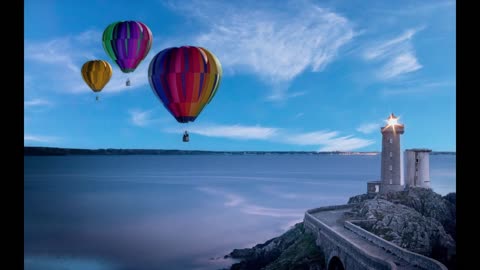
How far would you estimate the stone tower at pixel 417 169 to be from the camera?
29.3 m

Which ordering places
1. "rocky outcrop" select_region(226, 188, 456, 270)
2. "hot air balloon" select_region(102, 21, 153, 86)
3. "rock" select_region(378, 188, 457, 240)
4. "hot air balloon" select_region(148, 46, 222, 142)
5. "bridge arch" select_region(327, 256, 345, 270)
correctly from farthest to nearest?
1. "rock" select_region(378, 188, 457, 240)
2. "hot air balloon" select_region(102, 21, 153, 86)
3. "bridge arch" select_region(327, 256, 345, 270)
4. "rocky outcrop" select_region(226, 188, 456, 270)
5. "hot air balloon" select_region(148, 46, 222, 142)

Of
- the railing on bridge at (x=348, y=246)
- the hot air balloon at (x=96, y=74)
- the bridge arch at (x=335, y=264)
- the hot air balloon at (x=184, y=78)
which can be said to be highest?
the hot air balloon at (x=96, y=74)

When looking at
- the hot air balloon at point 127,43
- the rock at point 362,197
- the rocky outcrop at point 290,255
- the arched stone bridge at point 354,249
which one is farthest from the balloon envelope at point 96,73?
the rock at point 362,197

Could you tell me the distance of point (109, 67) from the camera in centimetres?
3209

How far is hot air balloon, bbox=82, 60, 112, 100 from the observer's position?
31031 millimetres

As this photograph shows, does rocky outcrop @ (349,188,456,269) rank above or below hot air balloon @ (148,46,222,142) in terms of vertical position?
below

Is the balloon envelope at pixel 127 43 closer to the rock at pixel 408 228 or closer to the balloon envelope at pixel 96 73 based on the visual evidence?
the balloon envelope at pixel 96 73

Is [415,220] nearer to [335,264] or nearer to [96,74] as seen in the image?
[335,264]

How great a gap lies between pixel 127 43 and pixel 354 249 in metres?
17.0

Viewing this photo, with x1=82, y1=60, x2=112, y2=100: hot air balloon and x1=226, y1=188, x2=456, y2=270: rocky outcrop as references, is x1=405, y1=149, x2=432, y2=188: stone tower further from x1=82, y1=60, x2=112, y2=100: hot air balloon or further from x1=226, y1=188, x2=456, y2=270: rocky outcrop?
x1=82, y1=60, x2=112, y2=100: hot air balloon

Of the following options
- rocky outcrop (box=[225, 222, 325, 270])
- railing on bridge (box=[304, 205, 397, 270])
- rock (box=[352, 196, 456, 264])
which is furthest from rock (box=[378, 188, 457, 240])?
rocky outcrop (box=[225, 222, 325, 270])

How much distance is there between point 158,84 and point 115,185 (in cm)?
10262

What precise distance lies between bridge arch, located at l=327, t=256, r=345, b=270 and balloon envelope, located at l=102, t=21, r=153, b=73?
52.1 ft

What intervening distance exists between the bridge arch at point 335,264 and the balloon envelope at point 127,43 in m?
15.9
